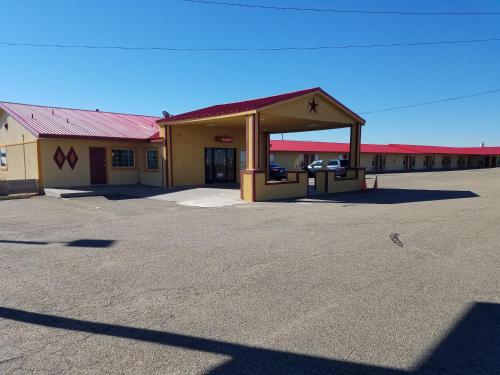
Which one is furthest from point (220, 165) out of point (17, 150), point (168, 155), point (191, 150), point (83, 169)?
point (17, 150)

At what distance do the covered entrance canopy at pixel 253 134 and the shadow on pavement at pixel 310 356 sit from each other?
11.2 meters

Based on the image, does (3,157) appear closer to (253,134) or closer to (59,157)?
(59,157)

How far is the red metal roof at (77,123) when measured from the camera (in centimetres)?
1842

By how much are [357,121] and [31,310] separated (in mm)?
19351

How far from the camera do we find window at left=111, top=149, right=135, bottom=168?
2092 centimetres

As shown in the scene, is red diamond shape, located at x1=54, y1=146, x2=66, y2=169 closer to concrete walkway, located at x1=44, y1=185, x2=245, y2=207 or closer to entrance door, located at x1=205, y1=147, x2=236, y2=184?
concrete walkway, located at x1=44, y1=185, x2=245, y2=207

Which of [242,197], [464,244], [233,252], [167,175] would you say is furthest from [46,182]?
[464,244]

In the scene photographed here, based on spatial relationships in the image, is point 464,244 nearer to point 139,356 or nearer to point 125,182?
point 139,356

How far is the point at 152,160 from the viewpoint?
69.5 ft

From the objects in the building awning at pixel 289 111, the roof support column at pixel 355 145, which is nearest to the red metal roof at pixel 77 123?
the building awning at pixel 289 111

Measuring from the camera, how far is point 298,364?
3102 mm

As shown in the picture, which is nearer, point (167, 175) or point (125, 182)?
point (167, 175)

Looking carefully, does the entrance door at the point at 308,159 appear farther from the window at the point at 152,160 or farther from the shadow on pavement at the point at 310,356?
the shadow on pavement at the point at 310,356

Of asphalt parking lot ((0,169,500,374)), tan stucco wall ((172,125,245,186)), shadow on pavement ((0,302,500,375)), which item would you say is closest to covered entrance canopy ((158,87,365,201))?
tan stucco wall ((172,125,245,186))
